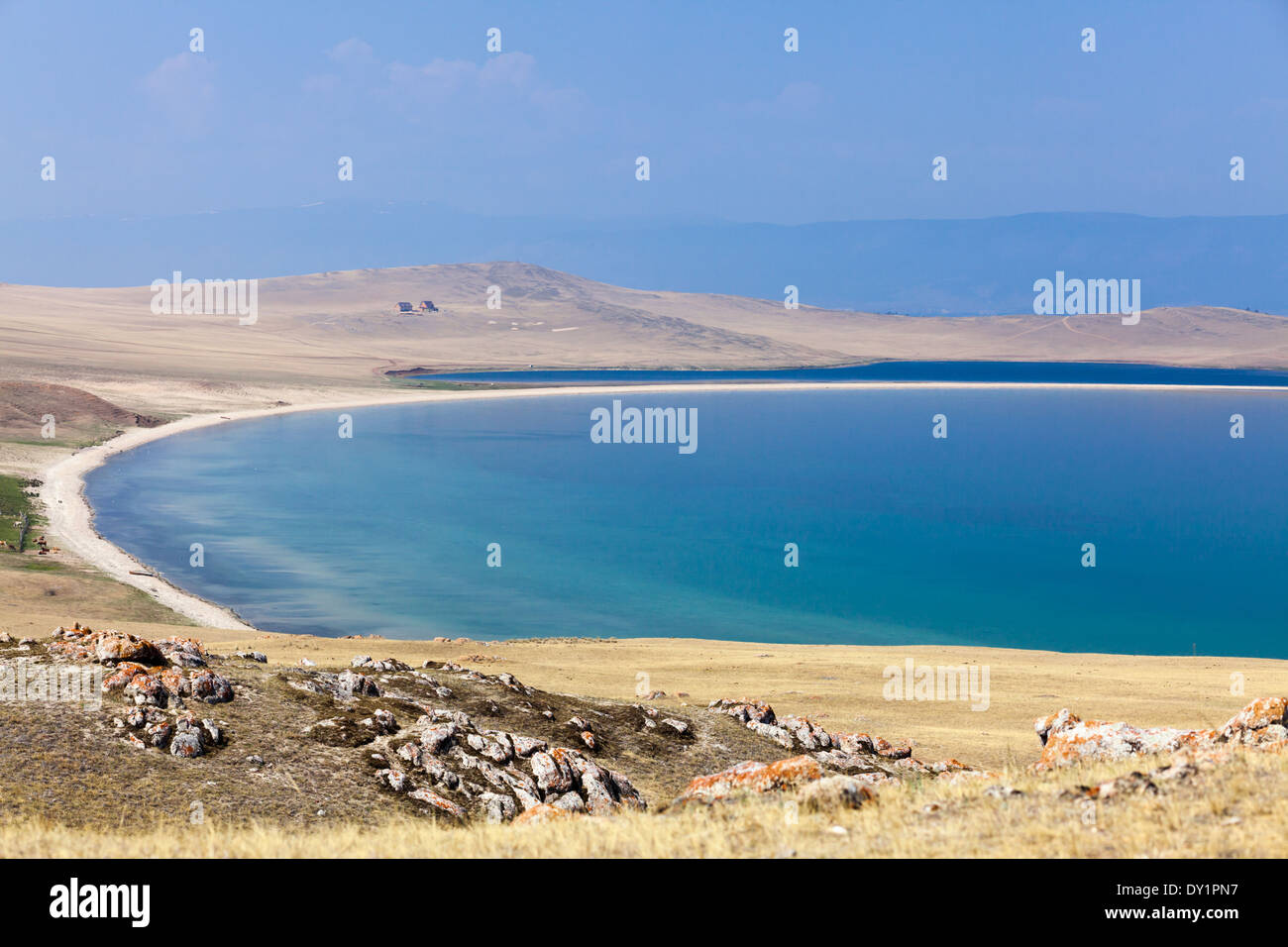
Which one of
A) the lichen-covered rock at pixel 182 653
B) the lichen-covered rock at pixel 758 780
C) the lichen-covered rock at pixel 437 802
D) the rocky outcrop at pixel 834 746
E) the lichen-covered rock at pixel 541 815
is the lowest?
the rocky outcrop at pixel 834 746

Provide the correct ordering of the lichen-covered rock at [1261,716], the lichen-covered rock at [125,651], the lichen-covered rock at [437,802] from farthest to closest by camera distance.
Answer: the lichen-covered rock at [125,651], the lichen-covered rock at [1261,716], the lichen-covered rock at [437,802]

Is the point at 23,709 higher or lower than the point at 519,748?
higher

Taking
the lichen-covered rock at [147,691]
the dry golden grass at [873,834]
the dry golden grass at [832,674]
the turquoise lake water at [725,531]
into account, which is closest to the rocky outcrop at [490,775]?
the dry golden grass at [873,834]

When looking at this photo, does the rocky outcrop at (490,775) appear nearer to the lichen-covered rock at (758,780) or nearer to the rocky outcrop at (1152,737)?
the lichen-covered rock at (758,780)

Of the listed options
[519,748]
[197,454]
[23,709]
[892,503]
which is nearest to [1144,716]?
Answer: [519,748]

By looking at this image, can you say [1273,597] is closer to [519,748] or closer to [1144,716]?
[1144,716]

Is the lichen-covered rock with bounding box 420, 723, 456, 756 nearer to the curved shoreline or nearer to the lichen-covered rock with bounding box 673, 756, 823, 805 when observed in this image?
the lichen-covered rock with bounding box 673, 756, 823, 805
